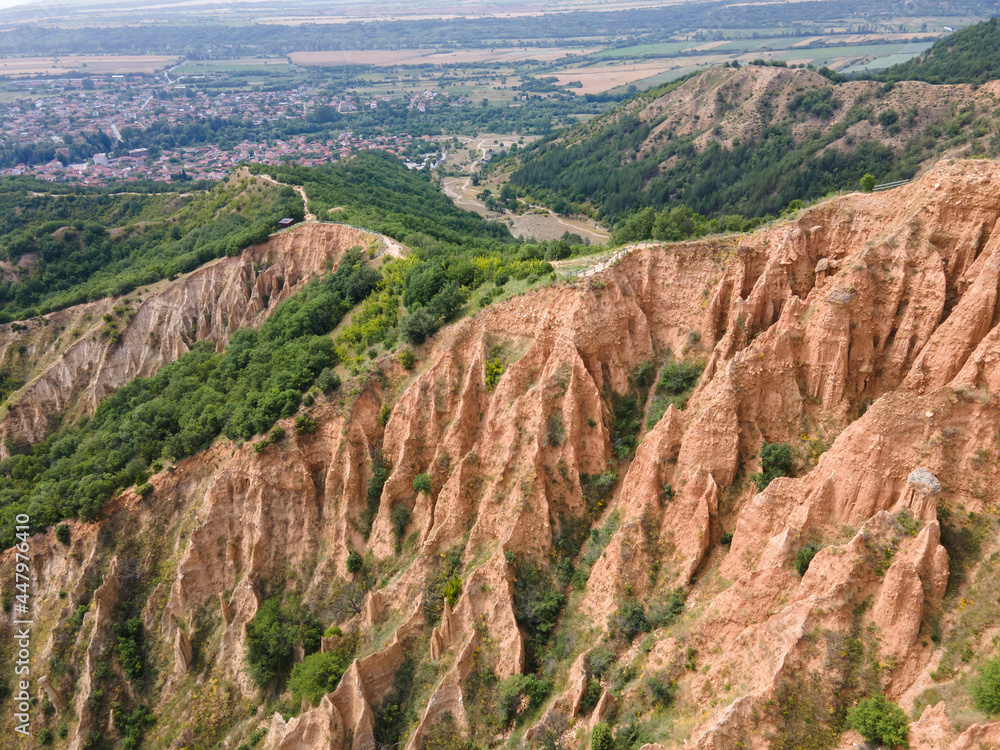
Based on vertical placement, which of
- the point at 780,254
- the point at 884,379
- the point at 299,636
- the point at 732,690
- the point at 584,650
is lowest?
the point at 299,636

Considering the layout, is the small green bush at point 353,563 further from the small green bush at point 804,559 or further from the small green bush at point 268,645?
the small green bush at point 804,559

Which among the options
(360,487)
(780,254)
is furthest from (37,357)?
(780,254)

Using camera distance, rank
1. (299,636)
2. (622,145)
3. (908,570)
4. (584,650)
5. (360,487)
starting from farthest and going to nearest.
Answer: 1. (622,145)
2. (360,487)
3. (299,636)
4. (584,650)
5. (908,570)

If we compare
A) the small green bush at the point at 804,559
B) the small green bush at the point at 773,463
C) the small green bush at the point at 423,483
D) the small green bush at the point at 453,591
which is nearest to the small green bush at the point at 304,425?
the small green bush at the point at 423,483

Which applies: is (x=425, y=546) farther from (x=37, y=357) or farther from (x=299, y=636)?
(x=37, y=357)

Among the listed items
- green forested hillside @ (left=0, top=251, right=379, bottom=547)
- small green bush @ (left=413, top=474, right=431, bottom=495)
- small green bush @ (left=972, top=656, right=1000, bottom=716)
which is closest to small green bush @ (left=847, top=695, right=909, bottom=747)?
small green bush @ (left=972, top=656, right=1000, bottom=716)

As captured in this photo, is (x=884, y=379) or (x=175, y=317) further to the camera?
(x=175, y=317)
